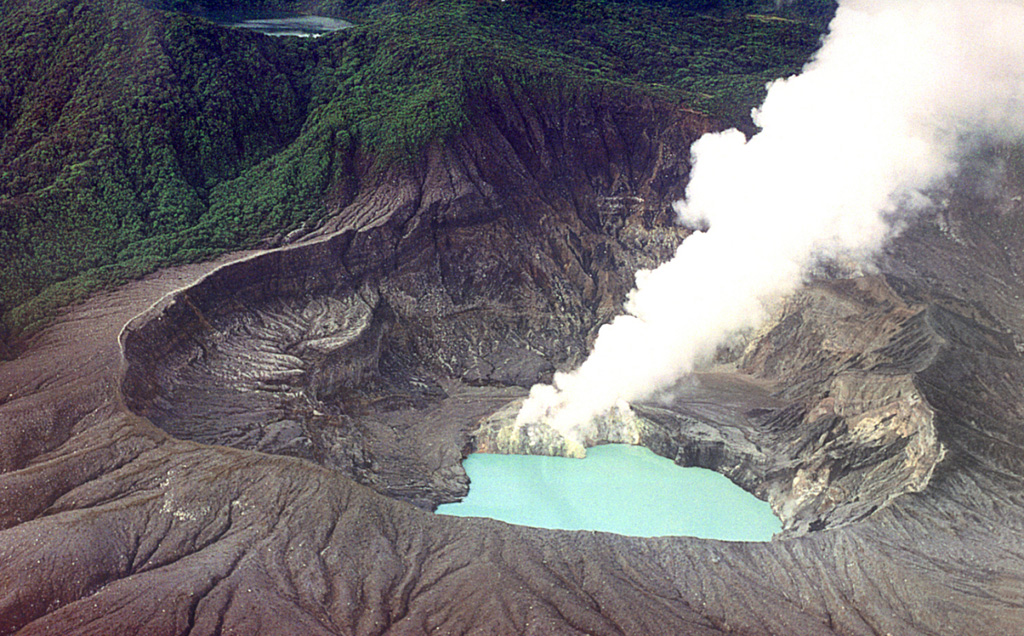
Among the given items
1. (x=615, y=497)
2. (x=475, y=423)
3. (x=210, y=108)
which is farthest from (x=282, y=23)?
(x=615, y=497)

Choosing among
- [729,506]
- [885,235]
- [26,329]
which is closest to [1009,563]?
[729,506]

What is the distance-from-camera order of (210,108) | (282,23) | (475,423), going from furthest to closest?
(282,23)
(210,108)
(475,423)

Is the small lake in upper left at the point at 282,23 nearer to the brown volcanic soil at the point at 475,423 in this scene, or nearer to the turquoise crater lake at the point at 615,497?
the brown volcanic soil at the point at 475,423

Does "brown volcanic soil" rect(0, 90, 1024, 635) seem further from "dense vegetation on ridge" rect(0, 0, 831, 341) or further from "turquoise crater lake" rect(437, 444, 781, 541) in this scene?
"dense vegetation on ridge" rect(0, 0, 831, 341)

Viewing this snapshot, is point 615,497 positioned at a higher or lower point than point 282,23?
lower

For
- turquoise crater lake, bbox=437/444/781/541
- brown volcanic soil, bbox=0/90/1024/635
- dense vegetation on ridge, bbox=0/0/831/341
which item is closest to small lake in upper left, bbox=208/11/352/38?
dense vegetation on ridge, bbox=0/0/831/341

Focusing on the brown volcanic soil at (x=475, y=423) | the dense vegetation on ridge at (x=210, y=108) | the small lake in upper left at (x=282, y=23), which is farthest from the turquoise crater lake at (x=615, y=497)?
the small lake in upper left at (x=282, y=23)

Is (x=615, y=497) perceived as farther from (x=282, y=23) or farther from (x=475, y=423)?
(x=282, y=23)

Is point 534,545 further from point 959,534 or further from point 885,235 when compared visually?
point 885,235
